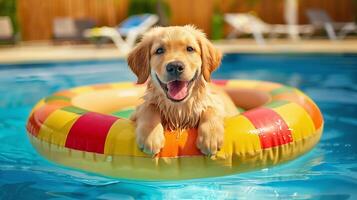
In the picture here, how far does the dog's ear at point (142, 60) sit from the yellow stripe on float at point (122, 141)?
0.37 meters

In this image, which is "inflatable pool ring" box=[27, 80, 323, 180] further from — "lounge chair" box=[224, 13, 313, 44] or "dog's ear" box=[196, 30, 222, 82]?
"lounge chair" box=[224, 13, 313, 44]

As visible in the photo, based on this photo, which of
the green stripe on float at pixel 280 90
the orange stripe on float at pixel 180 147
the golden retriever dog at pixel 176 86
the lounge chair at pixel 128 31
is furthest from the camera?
the lounge chair at pixel 128 31

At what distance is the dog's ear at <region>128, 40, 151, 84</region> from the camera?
12.1 ft

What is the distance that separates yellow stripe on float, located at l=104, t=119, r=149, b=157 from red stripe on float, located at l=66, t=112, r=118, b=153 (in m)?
0.04

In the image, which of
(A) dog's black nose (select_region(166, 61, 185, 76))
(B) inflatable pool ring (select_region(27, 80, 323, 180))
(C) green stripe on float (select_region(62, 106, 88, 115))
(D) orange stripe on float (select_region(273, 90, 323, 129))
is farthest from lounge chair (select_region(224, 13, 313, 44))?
(A) dog's black nose (select_region(166, 61, 185, 76))

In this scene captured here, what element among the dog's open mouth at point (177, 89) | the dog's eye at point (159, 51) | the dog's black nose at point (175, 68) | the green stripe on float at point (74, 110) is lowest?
the green stripe on float at point (74, 110)

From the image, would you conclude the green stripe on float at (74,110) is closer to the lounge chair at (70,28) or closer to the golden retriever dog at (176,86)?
the golden retriever dog at (176,86)

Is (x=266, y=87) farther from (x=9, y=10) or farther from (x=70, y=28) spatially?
(x=9, y=10)

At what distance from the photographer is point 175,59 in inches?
133

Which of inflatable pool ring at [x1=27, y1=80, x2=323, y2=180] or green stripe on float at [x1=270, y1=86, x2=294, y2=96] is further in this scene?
green stripe on float at [x1=270, y1=86, x2=294, y2=96]

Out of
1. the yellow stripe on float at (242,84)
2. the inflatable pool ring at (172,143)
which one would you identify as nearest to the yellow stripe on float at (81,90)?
the inflatable pool ring at (172,143)

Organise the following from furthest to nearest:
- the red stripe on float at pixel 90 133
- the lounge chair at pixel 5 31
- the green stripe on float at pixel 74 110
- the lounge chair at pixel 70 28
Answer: the lounge chair at pixel 70 28
the lounge chair at pixel 5 31
the green stripe on float at pixel 74 110
the red stripe on float at pixel 90 133

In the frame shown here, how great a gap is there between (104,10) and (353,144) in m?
14.7

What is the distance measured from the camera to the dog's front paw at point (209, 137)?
3.58 meters
